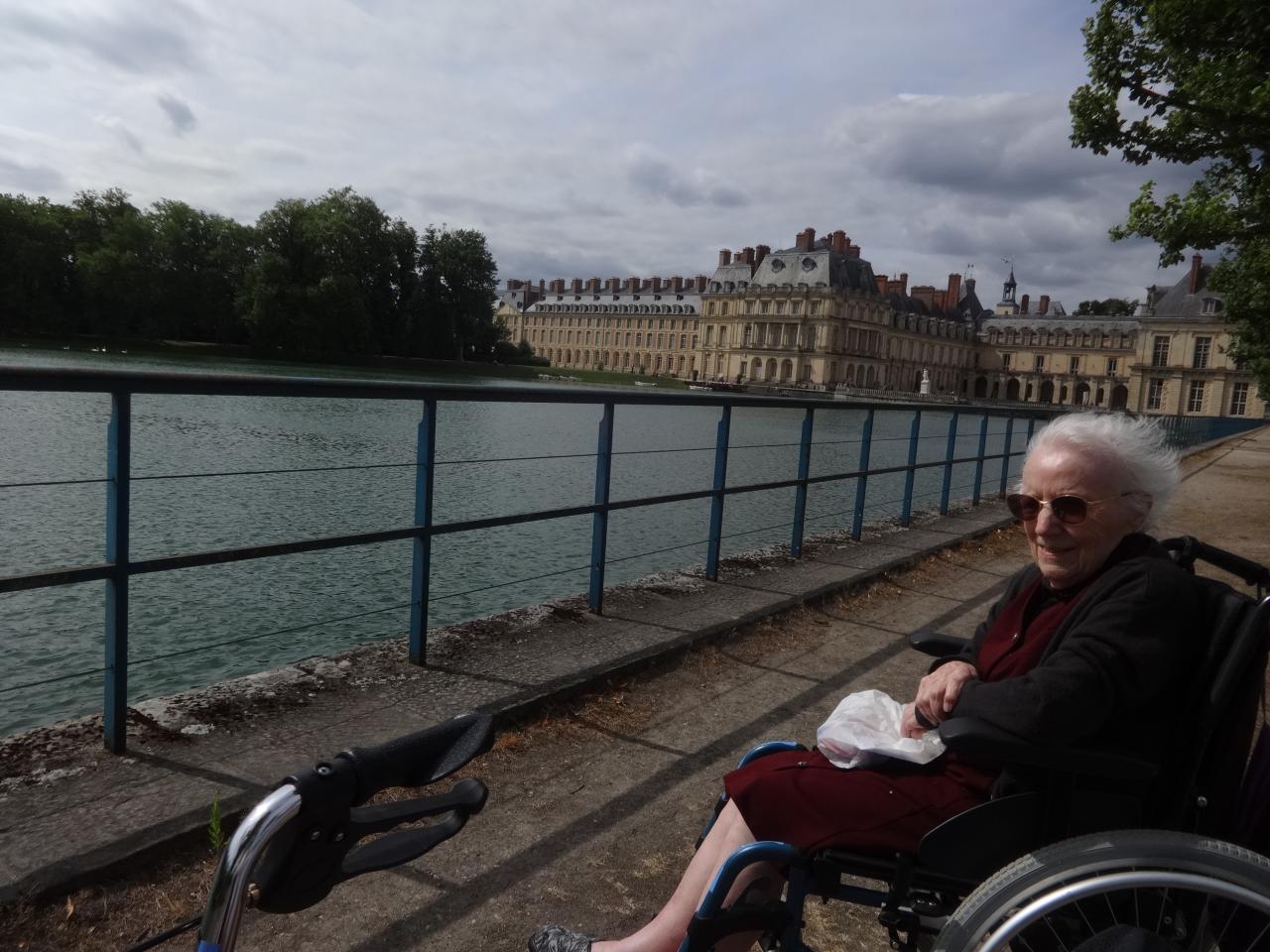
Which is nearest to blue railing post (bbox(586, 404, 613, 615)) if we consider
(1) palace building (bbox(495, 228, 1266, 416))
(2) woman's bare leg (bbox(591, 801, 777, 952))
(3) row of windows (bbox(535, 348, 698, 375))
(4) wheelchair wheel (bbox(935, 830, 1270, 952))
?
(2) woman's bare leg (bbox(591, 801, 777, 952))

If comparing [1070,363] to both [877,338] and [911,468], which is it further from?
[911,468]

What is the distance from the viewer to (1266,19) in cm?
748

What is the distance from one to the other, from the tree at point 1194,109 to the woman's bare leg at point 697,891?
26.4 ft

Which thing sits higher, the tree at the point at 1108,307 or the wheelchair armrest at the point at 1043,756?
the tree at the point at 1108,307

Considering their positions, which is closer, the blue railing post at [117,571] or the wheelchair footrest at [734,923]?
the wheelchair footrest at [734,923]

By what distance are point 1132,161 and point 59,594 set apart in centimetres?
1081

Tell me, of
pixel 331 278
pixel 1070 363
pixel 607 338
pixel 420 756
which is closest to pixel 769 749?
pixel 420 756

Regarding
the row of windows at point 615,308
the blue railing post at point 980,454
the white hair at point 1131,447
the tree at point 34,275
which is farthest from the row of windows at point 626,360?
the white hair at point 1131,447

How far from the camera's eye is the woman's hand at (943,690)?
187 cm

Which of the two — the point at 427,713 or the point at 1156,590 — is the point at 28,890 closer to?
the point at 427,713

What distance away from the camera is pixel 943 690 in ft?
6.22

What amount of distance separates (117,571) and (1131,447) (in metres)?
2.69

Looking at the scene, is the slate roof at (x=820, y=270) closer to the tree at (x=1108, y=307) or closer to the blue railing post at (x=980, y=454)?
the tree at (x=1108, y=307)

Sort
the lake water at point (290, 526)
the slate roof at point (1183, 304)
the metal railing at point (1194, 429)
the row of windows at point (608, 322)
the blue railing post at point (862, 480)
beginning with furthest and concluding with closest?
the row of windows at point (608, 322), the slate roof at point (1183, 304), the metal railing at point (1194, 429), the blue railing post at point (862, 480), the lake water at point (290, 526)
